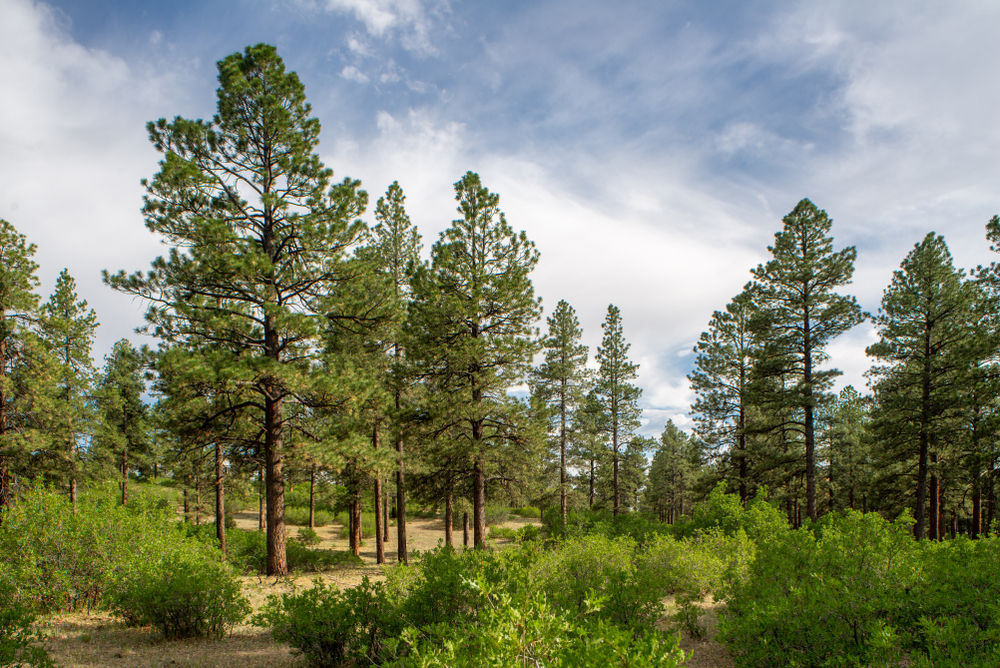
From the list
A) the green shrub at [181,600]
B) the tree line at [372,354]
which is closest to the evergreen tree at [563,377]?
the tree line at [372,354]

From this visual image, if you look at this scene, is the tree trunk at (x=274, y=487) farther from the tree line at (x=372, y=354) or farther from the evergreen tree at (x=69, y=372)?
the evergreen tree at (x=69, y=372)

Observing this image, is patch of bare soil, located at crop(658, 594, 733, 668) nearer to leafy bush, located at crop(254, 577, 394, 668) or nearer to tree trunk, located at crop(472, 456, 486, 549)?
leafy bush, located at crop(254, 577, 394, 668)

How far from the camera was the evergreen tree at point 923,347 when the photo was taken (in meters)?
17.1

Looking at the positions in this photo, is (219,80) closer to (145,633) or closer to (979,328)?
(145,633)

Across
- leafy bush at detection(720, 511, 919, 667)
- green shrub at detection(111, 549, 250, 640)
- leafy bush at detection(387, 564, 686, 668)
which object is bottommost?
green shrub at detection(111, 549, 250, 640)

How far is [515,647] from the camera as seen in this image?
2775mm

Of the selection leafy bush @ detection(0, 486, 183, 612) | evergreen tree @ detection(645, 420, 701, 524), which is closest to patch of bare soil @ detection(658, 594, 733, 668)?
leafy bush @ detection(0, 486, 183, 612)

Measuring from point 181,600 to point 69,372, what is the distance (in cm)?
1533

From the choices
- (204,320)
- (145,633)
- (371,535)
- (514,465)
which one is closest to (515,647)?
(145,633)

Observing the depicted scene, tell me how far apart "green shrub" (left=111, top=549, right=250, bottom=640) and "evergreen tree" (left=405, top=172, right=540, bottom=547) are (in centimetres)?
771

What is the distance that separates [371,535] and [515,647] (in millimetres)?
33200

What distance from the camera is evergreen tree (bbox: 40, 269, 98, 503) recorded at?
15984mm

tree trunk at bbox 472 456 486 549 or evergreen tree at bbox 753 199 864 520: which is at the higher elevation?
evergreen tree at bbox 753 199 864 520

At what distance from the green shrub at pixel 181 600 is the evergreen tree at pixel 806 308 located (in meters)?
19.2
